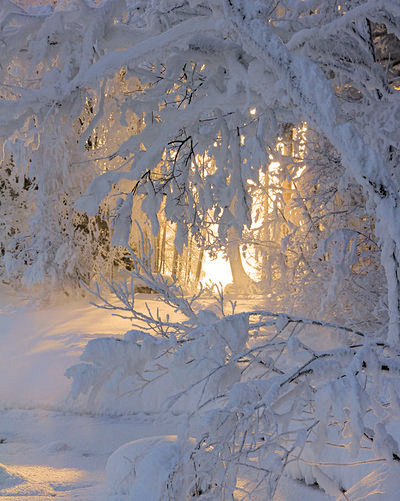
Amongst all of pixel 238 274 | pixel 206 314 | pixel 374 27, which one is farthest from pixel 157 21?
pixel 238 274

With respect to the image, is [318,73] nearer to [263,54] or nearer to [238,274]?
[263,54]

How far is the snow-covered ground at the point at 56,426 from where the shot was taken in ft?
14.1

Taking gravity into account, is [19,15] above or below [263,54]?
above

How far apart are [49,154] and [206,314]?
8.51 metres

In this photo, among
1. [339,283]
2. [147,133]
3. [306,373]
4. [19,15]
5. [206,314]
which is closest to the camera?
[306,373]

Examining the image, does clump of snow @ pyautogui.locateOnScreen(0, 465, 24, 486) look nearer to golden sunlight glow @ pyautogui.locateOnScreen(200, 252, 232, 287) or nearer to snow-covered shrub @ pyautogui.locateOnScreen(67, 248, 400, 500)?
snow-covered shrub @ pyautogui.locateOnScreen(67, 248, 400, 500)

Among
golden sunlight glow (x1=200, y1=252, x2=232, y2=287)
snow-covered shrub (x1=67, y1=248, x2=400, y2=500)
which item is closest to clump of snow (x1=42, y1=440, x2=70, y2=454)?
snow-covered shrub (x1=67, y1=248, x2=400, y2=500)

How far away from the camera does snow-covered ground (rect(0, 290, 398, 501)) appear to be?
169 inches

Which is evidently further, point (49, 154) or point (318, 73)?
point (49, 154)

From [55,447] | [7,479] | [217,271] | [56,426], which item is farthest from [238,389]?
[217,271]

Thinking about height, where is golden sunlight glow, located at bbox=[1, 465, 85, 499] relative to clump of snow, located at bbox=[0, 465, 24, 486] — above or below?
below

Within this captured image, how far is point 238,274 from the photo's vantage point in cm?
1430

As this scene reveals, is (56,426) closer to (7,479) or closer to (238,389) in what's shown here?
(7,479)

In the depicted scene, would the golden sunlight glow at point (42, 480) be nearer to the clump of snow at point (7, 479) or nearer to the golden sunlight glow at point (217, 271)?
the clump of snow at point (7, 479)
